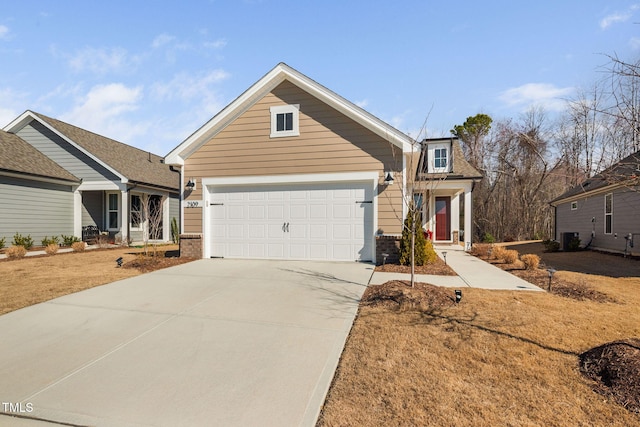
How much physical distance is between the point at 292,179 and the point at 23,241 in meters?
12.4

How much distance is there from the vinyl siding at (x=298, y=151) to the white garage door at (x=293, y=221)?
51 centimetres

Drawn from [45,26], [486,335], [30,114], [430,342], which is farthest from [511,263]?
[30,114]

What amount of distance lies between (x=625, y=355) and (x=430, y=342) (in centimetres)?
184

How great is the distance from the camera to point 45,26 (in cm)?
894

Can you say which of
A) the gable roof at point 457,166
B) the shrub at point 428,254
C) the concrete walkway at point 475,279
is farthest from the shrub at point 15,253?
the gable roof at point 457,166

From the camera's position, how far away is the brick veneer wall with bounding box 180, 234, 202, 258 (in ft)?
32.9

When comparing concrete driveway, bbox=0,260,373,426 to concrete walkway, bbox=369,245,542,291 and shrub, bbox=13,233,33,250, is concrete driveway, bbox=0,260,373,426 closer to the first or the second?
concrete walkway, bbox=369,245,542,291

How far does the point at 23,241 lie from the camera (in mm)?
12898

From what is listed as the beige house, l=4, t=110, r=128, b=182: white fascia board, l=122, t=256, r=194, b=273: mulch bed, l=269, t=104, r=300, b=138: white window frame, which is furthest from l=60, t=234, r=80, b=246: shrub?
l=269, t=104, r=300, b=138: white window frame

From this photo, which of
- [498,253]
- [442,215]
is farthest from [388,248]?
[442,215]

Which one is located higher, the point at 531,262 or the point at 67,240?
the point at 67,240

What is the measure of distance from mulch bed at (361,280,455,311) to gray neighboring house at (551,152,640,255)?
7.50 m

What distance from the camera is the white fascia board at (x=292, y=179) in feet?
29.8

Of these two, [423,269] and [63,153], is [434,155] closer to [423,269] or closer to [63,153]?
[423,269]
